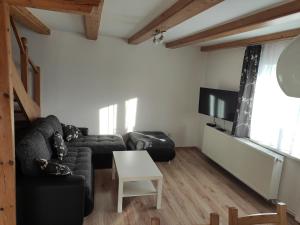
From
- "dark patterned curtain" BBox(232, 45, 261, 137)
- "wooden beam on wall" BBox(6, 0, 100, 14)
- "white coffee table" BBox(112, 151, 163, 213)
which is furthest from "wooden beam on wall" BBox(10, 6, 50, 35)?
"dark patterned curtain" BBox(232, 45, 261, 137)

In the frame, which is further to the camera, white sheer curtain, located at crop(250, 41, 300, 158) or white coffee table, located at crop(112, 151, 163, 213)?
white sheer curtain, located at crop(250, 41, 300, 158)

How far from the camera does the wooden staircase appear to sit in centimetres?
283

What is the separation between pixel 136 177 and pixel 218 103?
231cm

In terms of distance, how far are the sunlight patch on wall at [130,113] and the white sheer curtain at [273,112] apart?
230 centimetres

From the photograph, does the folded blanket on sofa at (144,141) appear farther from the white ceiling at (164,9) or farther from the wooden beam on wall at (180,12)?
the wooden beam on wall at (180,12)

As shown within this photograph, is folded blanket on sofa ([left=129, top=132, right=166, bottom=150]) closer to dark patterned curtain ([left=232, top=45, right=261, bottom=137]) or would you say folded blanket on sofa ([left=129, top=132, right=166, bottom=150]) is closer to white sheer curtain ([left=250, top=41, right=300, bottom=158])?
dark patterned curtain ([left=232, top=45, right=261, bottom=137])

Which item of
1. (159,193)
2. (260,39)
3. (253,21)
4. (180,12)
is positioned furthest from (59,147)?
(260,39)

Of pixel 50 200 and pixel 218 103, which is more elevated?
pixel 218 103

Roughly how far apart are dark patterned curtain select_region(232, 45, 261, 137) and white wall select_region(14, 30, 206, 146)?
4.84 feet

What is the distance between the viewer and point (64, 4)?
1.79m

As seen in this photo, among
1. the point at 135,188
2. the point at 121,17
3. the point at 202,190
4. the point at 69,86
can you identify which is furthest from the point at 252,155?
the point at 69,86

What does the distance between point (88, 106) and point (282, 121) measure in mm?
3388

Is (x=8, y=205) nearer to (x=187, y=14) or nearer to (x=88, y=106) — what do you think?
(x=187, y=14)

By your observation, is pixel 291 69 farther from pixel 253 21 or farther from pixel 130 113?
pixel 130 113
